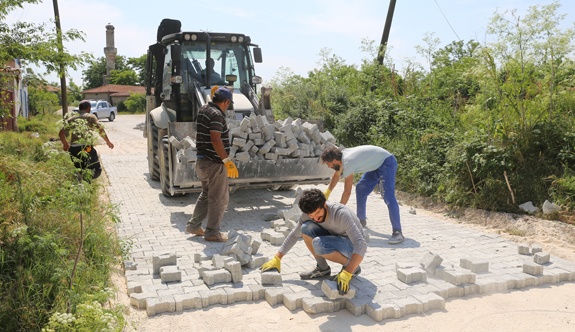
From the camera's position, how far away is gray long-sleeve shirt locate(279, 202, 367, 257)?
4344 mm

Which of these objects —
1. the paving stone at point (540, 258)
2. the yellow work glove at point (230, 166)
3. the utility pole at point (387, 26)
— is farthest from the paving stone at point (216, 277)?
the utility pole at point (387, 26)

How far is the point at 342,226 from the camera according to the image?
4.52 meters

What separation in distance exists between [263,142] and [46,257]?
13.8 feet

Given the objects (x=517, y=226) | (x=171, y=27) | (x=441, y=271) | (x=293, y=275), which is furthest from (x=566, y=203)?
(x=171, y=27)

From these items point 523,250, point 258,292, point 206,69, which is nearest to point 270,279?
point 258,292

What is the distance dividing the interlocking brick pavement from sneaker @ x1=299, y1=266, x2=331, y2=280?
0.20 ft

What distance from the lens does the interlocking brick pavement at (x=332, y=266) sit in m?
4.45

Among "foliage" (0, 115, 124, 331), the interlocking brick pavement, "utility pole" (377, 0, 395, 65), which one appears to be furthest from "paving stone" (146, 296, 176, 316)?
"utility pole" (377, 0, 395, 65)

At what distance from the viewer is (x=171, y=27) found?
10.4 metres

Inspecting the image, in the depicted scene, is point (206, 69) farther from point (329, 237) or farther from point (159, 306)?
point (159, 306)

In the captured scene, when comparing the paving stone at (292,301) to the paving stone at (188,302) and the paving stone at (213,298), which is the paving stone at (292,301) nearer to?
the paving stone at (213,298)

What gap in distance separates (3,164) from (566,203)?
24.7 ft

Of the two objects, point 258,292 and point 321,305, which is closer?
point 321,305

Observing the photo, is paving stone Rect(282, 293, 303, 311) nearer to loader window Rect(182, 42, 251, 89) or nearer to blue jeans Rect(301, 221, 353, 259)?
blue jeans Rect(301, 221, 353, 259)
